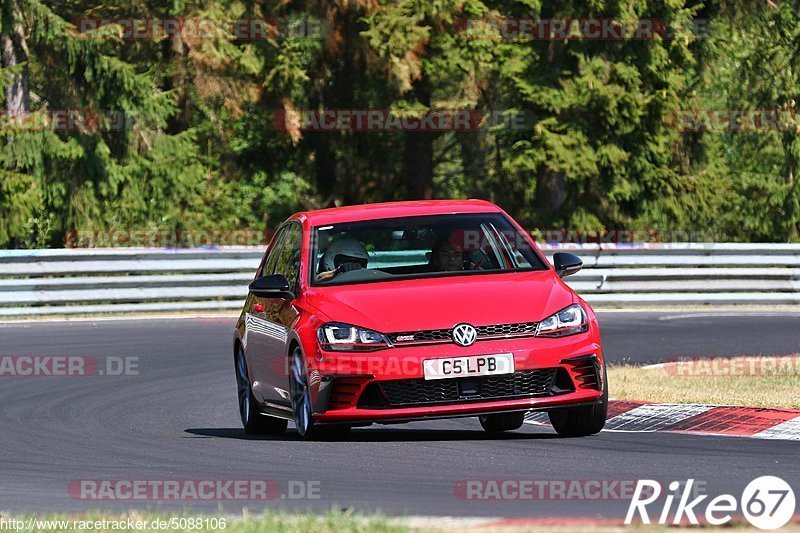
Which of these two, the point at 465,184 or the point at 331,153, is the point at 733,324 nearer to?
the point at 331,153

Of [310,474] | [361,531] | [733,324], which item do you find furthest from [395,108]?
[361,531]

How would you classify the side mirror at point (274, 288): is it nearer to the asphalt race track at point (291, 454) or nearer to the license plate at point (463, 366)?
the asphalt race track at point (291, 454)

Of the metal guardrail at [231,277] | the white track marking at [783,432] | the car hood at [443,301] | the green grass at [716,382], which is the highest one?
the car hood at [443,301]

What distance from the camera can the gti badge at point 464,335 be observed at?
32.5 feet

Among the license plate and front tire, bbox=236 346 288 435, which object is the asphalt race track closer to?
front tire, bbox=236 346 288 435

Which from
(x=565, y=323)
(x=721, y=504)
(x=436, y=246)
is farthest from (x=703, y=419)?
(x=721, y=504)

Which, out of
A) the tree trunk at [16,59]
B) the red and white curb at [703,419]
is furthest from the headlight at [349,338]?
the tree trunk at [16,59]

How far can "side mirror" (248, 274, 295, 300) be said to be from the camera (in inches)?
433

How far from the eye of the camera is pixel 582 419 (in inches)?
420

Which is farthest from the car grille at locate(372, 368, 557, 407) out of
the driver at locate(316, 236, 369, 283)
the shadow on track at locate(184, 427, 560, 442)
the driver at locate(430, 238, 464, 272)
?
the driver at locate(430, 238, 464, 272)

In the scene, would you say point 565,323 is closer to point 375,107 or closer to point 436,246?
point 436,246

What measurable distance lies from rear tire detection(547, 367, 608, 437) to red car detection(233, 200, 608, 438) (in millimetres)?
11

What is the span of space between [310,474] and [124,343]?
38.0 feet

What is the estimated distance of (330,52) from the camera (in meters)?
38.6
